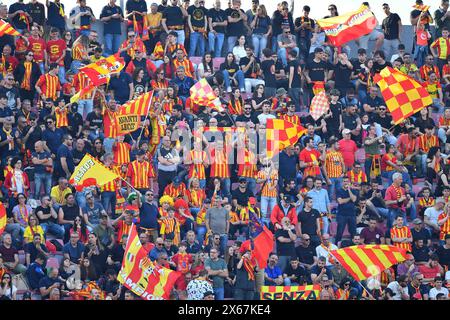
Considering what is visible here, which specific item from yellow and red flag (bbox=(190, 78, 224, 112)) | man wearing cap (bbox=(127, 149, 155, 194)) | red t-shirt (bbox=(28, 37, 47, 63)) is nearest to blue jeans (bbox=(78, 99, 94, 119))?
red t-shirt (bbox=(28, 37, 47, 63))

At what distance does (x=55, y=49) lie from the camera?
37594 mm

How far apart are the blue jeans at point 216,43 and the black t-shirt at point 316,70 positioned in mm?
1781

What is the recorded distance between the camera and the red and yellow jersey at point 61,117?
36156 millimetres

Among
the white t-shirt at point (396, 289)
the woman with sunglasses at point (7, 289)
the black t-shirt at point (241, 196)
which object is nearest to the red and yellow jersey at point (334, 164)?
the black t-shirt at point (241, 196)

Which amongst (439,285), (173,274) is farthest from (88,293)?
(439,285)

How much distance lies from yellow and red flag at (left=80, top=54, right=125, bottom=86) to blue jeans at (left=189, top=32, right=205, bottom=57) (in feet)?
6.44

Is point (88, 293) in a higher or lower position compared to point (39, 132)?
lower

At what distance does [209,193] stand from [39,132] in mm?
3236

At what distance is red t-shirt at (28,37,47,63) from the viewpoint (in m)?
37.5

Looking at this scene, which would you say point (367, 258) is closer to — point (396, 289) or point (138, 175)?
point (396, 289)

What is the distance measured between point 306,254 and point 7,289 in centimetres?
525

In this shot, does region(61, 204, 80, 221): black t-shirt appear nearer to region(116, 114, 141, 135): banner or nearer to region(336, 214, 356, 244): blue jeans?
region(116, 114, 141, 135): banner
